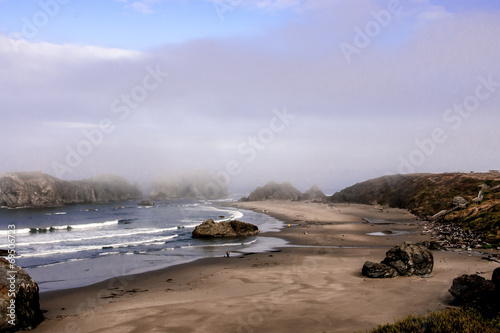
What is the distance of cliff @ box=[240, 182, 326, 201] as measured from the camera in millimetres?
125875

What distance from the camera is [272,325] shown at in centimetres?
1034

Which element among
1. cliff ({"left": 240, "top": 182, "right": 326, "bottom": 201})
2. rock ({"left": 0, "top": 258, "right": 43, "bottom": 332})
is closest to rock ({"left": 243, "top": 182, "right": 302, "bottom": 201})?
cliff ({"left": 240, "top": 182, "right": 326, "bottom": 201})

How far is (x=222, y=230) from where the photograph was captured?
38031 millimetres

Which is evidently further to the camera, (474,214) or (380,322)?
(474,214)

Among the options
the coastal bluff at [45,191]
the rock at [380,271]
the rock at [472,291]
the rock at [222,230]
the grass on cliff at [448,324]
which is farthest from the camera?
the coastal bluff at [45,191]

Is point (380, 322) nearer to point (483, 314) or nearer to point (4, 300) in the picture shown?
point (483, 314)

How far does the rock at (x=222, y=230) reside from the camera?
3738 centimetres

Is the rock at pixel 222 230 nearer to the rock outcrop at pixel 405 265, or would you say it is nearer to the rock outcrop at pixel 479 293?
the rock outcrop at pixel 405 265

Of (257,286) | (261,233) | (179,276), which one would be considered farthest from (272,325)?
(261,233)

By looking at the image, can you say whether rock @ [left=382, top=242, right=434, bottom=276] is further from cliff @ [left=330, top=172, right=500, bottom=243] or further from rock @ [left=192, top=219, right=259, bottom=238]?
rock @ [left=192, top=219, right=259, bottom=238]

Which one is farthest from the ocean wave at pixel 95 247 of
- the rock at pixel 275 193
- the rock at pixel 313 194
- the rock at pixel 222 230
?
the rock at pixel 313 194

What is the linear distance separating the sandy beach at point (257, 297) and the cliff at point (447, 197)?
13.1m

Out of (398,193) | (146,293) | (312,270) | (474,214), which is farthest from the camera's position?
(398,193)

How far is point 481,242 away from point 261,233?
74.6 ft
